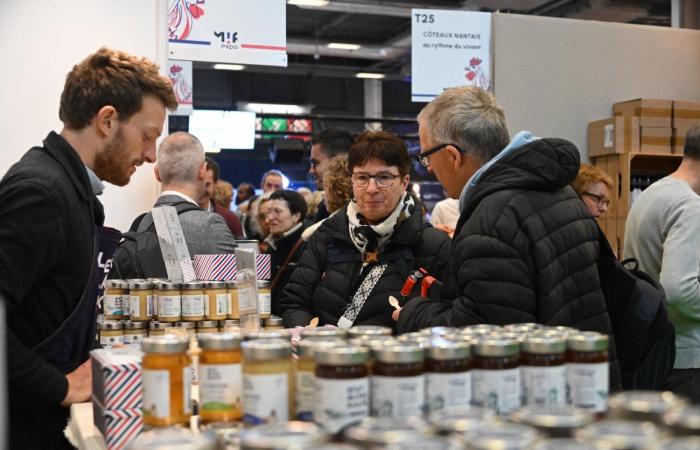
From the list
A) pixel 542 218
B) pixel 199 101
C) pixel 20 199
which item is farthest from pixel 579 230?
pixel 199 101

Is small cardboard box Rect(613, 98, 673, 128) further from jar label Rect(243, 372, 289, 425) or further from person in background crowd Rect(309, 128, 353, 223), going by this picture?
jar label Rect(243, 372, 289, 425)

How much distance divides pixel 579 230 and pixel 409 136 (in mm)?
12815

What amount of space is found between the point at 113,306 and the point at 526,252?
1.52 m

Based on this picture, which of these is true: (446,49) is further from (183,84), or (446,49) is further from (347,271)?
(347,271)

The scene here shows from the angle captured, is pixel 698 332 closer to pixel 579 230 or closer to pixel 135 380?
pixel 579 230

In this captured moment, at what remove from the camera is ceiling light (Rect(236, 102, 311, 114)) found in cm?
1605

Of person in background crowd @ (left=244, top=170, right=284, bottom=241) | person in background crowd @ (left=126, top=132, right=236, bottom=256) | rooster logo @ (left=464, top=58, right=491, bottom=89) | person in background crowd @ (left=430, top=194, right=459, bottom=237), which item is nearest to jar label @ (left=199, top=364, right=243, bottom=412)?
person in background crowd @ (left=126, top=132, right=236, bottom=256)

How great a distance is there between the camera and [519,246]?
2.25m

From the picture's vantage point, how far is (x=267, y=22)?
490 centimetres

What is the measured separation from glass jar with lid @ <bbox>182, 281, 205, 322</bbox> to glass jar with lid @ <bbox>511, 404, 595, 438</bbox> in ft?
5.72

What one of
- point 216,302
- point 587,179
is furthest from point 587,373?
point 587,179

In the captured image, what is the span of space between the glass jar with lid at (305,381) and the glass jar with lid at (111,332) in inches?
56.7

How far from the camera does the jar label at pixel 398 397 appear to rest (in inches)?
54.1

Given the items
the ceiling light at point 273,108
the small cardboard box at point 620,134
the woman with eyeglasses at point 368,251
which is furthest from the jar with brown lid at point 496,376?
the ceiling light at point 273,108
